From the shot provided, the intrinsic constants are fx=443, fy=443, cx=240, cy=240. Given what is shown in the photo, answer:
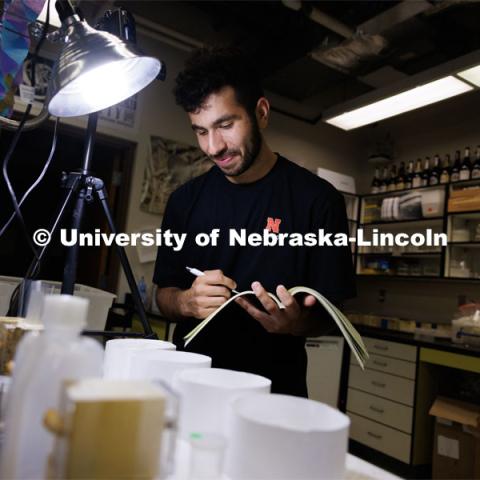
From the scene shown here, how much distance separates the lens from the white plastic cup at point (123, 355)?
62 cm

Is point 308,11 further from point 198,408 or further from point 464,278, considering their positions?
point 198,408

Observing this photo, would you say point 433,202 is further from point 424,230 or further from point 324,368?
point 324,368

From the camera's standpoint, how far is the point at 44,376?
1.31 ft

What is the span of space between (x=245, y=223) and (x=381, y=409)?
257cm

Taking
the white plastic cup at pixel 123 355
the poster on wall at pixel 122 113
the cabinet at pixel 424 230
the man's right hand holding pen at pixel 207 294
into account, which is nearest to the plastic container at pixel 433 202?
the cabinet at pixel 424 230

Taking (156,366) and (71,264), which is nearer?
(156,366)

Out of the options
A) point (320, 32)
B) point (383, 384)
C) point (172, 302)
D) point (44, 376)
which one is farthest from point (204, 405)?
point (320, 32)

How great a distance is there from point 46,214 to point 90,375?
4.91 metres

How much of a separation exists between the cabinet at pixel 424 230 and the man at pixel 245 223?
278 centimetres

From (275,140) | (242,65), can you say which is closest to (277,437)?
(242,65)

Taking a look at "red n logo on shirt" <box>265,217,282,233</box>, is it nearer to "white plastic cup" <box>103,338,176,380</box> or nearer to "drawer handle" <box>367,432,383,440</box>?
"white plastic cup" <box>103,338,176,380</box>

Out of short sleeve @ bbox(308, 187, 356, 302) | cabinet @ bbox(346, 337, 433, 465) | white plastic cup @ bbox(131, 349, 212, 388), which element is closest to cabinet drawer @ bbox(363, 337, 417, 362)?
cabinet @ bbox(346, 337, 433, 465)

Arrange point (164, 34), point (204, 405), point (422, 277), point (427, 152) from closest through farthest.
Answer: point (204, 405) → point (164, 34) → point (422, 277) → point (427, 152)

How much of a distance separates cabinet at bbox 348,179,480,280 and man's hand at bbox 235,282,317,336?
9.89ft
